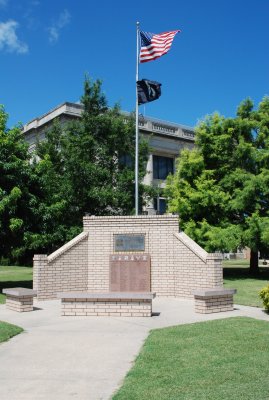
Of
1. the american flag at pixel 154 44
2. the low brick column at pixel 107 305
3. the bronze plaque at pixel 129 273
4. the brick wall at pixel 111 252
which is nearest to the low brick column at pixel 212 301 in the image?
the low brick column at pixel 107 305

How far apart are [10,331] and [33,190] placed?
10.1 m

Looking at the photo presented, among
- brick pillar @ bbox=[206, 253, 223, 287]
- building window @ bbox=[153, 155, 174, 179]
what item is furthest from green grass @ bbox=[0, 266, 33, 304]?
building window @ bbox=[153, 155, 174, 179]

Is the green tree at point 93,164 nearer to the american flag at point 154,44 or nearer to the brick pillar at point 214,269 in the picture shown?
the american flag at point 154,44

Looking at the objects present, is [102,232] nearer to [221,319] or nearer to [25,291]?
[25,291]

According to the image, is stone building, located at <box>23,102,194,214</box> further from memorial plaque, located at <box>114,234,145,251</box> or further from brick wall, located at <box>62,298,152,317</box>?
brick wall, located at <box>62,298,152,317</box>

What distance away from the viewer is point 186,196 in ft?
77.9

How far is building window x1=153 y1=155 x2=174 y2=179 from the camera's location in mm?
45594

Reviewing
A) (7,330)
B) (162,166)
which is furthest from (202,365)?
(162,166)

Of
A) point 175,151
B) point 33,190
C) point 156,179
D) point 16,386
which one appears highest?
point 175,151

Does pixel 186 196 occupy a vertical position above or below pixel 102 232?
above

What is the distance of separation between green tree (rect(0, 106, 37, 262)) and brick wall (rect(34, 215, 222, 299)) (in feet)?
7.45

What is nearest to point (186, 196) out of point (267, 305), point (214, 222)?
point (214, 222)

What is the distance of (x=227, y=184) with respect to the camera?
934 inches

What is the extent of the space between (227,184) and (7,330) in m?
16.9
